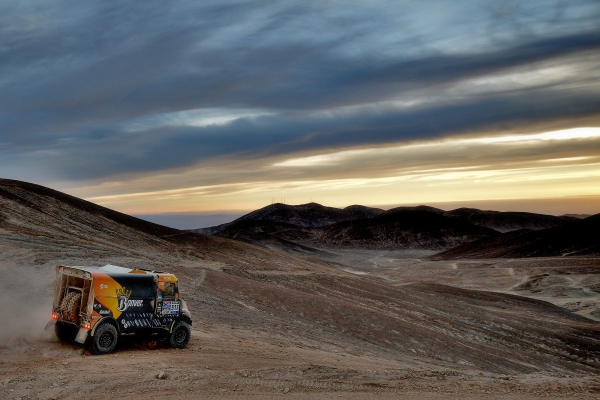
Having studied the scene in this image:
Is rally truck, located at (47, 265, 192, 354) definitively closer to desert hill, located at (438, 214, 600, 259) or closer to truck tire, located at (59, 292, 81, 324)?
truck tire, located at (59, 292, 81, 324)

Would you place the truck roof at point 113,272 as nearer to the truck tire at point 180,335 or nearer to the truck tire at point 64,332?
the truck tire at point 180,335

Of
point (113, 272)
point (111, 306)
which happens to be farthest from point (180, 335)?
point (113, 272)

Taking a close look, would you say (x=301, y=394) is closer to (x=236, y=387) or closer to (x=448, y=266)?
(x=236, y=387)

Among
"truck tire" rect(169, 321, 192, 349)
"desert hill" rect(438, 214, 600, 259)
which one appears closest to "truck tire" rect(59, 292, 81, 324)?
"truck tire" rect(169, 321, 192, 349)

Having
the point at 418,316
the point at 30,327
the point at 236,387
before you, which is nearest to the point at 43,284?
the point at 30,327

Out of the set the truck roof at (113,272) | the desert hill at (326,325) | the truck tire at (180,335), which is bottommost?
the desert hill at (326,325)

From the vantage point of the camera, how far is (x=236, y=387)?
1344 cm

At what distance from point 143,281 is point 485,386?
1076cm

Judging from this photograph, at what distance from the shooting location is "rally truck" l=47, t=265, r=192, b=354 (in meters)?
16.1

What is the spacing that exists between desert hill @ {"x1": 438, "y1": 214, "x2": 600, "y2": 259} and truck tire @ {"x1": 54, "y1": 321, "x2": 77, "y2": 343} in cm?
10792

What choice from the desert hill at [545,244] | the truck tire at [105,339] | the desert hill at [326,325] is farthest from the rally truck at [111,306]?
the desert hill at [545,244]

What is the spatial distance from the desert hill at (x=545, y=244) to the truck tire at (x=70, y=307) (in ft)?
355

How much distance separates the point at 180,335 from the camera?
18.3 meters

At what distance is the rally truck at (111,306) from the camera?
16.1 m
